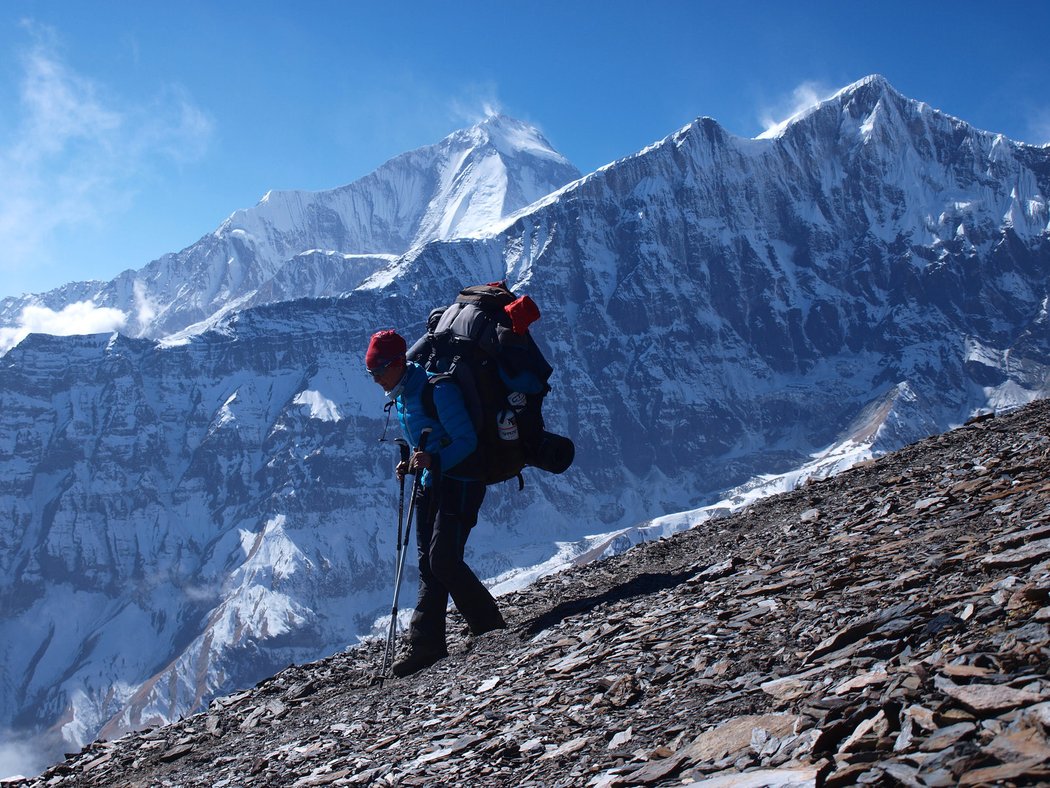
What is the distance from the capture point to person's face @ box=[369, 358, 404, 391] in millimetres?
11062

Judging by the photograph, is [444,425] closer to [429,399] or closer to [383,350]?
[429,399]

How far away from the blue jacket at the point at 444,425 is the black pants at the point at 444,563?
0.24 meters

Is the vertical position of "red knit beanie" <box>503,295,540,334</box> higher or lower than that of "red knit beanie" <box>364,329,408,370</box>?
lower

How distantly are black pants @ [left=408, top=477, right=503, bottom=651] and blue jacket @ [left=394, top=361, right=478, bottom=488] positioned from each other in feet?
0.77

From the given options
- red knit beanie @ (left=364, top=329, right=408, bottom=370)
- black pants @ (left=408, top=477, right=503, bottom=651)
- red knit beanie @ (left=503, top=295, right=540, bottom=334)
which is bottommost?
black pants @ (left=408, top=477, right=503, bottom=651)

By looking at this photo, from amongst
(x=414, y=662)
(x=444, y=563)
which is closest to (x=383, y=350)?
(x=444, y=563)

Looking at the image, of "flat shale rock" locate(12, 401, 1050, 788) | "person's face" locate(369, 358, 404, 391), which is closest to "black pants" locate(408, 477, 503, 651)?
"flat shale rock" locate(12, 401, 1050, 788)

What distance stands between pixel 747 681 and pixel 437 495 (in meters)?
5.50

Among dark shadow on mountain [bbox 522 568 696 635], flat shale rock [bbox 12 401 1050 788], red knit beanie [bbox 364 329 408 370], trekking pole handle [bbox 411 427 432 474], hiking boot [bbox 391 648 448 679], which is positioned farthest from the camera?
red knit beanie [bbox 364 329 408 370]

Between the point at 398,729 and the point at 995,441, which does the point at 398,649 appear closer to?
the point at 398,729

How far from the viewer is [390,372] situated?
11070 millimetres

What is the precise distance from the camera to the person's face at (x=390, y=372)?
11.1 meters

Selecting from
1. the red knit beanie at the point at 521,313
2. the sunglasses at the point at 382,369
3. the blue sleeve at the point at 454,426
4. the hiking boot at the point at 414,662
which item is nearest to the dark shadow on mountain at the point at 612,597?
the hiking boot at the point at 414,662

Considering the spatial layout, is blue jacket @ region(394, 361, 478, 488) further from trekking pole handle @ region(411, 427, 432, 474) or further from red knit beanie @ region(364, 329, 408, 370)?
red knit beanie @ region(364, 329, 408, 370)
